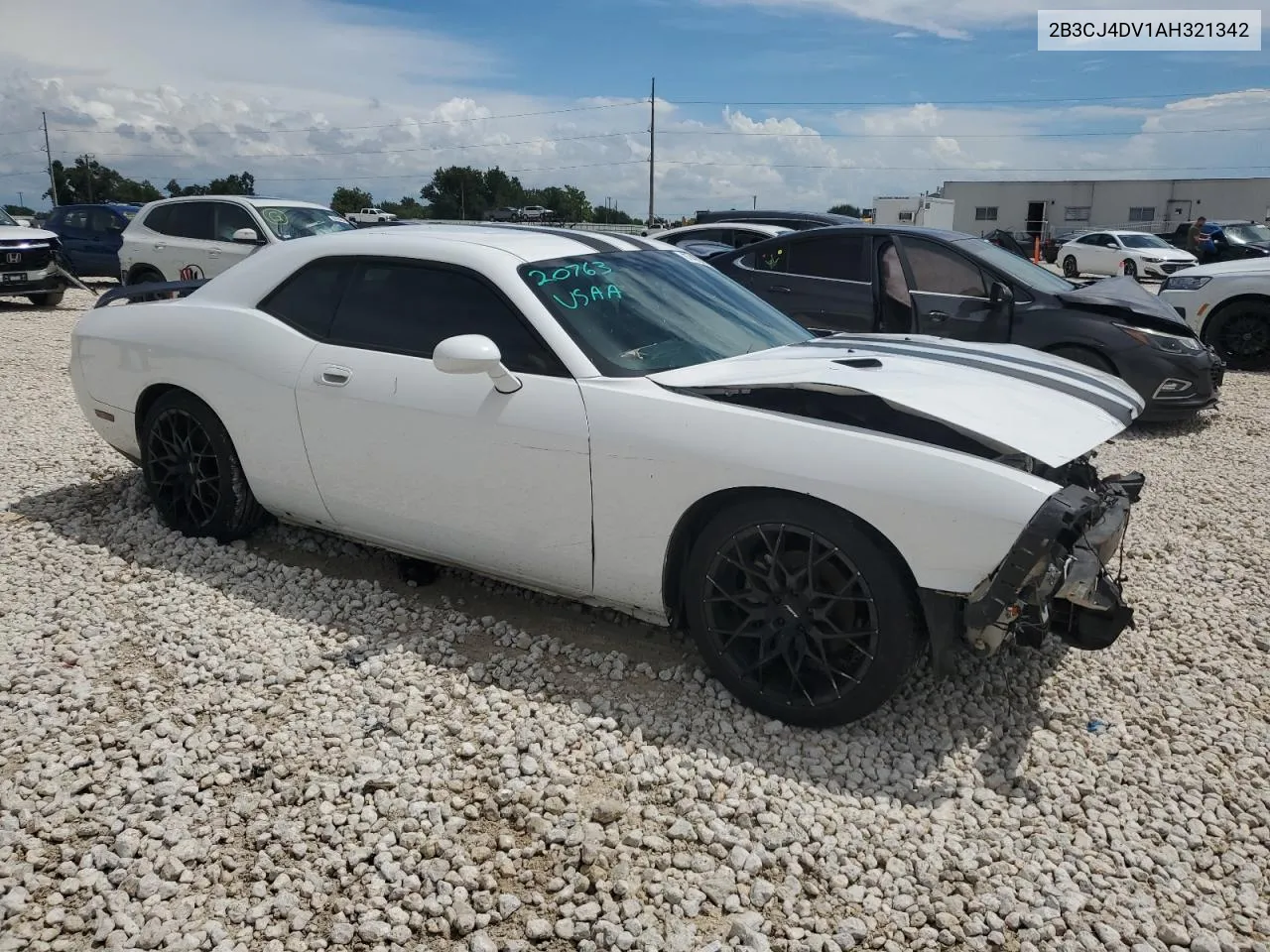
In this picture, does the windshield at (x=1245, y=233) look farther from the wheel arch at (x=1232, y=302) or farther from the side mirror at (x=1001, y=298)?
the side mirror at (x=1001, y=298)

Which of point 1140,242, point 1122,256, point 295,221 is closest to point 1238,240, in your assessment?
point 1122,256

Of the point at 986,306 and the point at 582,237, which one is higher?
the point at 582,237

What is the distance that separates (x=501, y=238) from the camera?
397cm

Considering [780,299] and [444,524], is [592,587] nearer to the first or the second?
[444,524]

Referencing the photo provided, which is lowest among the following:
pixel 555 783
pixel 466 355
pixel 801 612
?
pixel 555 783

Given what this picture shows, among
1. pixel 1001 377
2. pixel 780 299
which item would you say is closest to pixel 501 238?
pixel 1001 377

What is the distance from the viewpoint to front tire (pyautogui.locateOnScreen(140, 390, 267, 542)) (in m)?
4.39

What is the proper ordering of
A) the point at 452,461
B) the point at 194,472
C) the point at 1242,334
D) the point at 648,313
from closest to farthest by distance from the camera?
the point at 452,461 → the point at 648,313 → the point at 194,472 → the point at 1242,334

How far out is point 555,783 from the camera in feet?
9.49

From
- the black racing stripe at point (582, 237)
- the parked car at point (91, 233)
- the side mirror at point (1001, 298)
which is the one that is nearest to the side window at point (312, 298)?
the black racing stripe at point (582, 237)

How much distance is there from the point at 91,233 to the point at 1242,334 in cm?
1862

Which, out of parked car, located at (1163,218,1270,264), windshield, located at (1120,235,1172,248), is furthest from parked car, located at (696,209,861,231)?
windshield, located at (1120,235,1172,248)

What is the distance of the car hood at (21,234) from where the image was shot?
13.9 meters

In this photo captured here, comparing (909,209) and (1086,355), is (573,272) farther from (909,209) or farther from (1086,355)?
(909,209)
